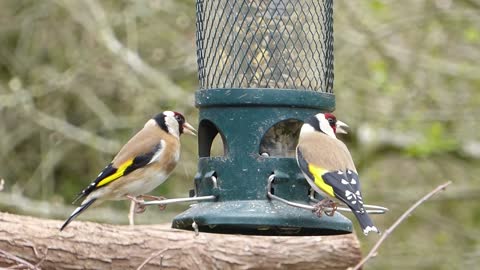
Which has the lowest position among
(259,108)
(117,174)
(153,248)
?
(153,248)

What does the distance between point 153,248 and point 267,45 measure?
2.57m

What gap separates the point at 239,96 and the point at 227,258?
2.54m

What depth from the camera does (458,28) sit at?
11.5 metres

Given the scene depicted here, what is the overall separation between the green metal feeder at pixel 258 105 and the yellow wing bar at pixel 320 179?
0.17 meters

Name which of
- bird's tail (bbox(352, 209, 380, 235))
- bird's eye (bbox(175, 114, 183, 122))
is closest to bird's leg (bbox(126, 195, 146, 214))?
bird's eye (bbox(175, 114, 183, 122))

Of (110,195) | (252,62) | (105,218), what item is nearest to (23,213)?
(105,218)

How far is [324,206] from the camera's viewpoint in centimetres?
586

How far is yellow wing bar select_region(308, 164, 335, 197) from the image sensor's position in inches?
229

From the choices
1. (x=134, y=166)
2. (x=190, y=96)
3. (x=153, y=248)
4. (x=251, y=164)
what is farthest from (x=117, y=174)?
(x=190, y=96)

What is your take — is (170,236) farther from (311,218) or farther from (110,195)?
(311,218)

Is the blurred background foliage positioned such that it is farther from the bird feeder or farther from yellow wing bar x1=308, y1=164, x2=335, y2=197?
yellow wing bar x1=308, y1=164, x2=335, y2=197

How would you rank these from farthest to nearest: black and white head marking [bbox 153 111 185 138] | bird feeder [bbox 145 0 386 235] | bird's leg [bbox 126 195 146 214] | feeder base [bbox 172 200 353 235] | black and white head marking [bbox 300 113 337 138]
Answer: black and white head marking [bbox 153 111 185 138] → bird's leg [bbox 126 195 146 214] → black and white head marking [bbox 300 113 337 138] → bird feeder [bbox 145 0 386 235] → feeder base [bbox 172 200 353 235]

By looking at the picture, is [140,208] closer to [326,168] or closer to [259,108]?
[259,108]

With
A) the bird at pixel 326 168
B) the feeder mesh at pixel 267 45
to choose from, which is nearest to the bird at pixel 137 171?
the feeder mesh at pixel 267 45
